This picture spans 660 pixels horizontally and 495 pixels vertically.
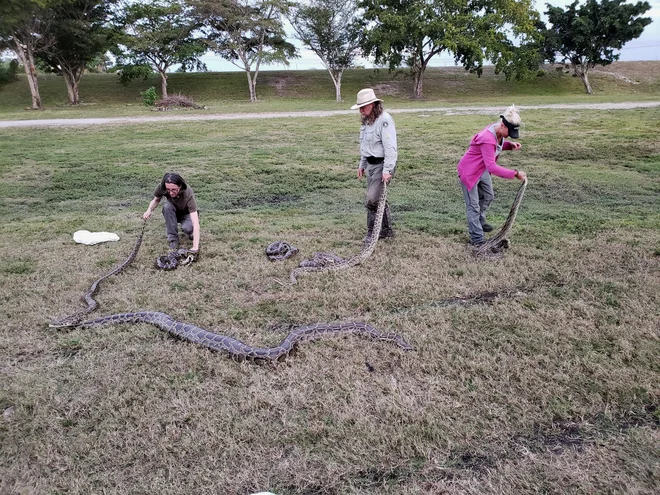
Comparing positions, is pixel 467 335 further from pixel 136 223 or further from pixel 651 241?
pixel 136 223

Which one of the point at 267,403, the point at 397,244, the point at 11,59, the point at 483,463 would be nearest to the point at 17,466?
the point at 267,403

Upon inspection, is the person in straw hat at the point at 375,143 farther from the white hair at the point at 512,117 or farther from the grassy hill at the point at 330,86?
the grassy hill at the point at 330,86

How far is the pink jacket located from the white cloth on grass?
504cm

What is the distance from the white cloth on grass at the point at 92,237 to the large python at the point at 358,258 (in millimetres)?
3198

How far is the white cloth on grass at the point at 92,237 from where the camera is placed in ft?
22.2

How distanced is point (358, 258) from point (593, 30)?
123 feet

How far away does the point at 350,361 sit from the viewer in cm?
372

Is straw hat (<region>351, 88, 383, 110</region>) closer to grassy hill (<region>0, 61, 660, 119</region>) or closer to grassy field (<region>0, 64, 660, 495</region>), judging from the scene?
grassy field (<region>0, 64, 660, 495</region>)

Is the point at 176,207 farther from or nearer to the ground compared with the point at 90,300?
farther from the ground

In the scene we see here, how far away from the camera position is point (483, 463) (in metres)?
2.71

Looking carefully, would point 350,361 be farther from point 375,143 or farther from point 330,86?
point 330,86

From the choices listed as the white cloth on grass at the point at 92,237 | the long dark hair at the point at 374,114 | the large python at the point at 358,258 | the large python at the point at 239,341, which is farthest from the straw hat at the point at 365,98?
the white cloth on grass at the point at 92,237

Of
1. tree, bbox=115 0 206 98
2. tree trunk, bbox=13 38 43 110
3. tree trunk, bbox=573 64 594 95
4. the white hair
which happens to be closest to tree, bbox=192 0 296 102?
tree, bbox=115 0 206 98

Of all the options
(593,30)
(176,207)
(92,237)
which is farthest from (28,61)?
(593,30)
